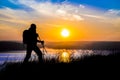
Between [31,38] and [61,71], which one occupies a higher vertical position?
[31,38]

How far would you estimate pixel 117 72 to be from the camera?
12.0 meters

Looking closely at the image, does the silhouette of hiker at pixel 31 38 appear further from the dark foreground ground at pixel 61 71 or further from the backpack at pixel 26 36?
the dark foreground ground at pixel 61 71

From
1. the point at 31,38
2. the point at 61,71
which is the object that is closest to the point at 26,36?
the point at 31,38

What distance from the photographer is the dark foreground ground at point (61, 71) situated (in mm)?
11860

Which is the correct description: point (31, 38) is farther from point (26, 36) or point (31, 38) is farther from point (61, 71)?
point (61, 71)

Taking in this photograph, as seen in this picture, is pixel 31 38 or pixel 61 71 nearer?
pixel 61 71

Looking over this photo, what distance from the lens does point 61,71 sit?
41.0 feet

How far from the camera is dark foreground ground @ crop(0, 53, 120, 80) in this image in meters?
11.9

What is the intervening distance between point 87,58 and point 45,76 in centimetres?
447

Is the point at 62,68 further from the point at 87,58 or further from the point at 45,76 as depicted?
the point at 87,58

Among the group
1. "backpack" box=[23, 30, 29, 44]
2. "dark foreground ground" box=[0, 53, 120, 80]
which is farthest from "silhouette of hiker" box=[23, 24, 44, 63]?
"dark foreground ground" box=[0, 53, 120, 80]

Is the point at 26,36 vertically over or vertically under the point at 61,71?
over

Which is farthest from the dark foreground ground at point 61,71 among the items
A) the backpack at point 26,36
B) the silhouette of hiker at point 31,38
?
the backpack at point 26,36

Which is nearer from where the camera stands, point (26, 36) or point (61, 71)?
point (61, 71)
